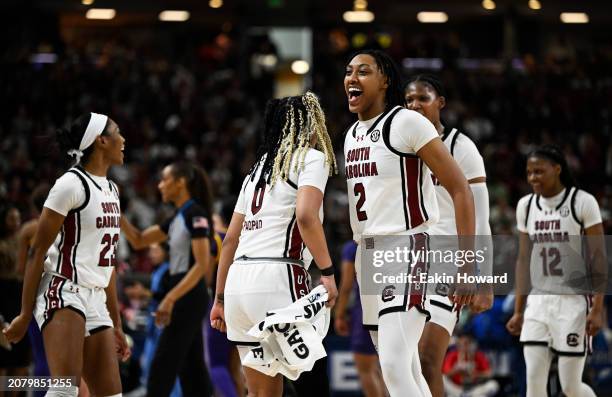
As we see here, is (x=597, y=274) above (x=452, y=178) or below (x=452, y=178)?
below

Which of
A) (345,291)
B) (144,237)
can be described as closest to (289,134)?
(144,237)

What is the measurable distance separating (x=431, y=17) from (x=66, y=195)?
2453cm

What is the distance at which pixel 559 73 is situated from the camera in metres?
23.9

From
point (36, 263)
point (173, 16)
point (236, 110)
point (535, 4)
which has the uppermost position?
point (173, 16)

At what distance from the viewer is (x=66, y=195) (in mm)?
6359

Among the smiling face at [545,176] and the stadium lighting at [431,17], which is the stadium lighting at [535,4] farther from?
the smiling face at [545,176]

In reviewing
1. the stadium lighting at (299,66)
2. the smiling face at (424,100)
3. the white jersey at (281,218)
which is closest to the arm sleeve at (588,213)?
the smiling face at (424,100)

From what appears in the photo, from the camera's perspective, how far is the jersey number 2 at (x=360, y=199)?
238 inches

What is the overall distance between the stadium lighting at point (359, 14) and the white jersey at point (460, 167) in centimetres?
2051

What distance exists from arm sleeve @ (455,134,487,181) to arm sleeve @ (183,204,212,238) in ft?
7.63

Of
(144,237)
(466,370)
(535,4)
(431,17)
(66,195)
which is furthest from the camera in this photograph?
(431,17)

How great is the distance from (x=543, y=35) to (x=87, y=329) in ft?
83.5

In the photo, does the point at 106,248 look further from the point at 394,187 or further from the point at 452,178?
the point at 452,178

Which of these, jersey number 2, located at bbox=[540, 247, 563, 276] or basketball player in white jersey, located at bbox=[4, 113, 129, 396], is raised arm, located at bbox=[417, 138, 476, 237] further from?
jersey number 2, located at bbox=[540, 247, 563, 276]
